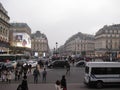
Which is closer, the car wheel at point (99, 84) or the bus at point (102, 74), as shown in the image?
the car wheel at point (99, 84)

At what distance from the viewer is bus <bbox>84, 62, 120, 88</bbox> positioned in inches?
1170

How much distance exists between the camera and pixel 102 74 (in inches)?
1184

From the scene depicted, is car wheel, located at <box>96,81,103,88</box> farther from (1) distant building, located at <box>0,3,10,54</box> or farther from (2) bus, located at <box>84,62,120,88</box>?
(1) distant building, located at <box>0,3,10,54</box>

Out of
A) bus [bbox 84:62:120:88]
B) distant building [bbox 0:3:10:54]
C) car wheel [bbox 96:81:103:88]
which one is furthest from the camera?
distant building [bbox 0:3:10:54]

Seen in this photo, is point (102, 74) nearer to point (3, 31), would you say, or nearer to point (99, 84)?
point (99, 84)

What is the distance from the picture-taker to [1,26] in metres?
93.5

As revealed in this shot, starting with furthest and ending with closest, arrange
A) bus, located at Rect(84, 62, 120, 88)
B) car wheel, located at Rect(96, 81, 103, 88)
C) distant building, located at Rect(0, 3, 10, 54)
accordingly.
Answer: distant building, located at Rect(0, 3, 10, 54) → bus, located at Rect(84, 62, 120, 88) → car wheel, located at Rect(96, 81, 103, 88)

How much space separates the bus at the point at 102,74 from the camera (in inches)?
1170

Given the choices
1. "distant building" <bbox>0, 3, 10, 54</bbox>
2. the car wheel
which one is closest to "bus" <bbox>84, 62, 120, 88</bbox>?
the car wheel

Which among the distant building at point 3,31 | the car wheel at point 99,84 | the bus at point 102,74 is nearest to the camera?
the car wheel at point 99,84

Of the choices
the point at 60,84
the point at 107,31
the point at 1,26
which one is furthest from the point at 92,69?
the point at 107,31

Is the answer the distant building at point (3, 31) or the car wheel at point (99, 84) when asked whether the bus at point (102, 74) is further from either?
the distant building at point (3, 31)

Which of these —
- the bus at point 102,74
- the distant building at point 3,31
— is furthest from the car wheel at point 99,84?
the distant building at point 3,31

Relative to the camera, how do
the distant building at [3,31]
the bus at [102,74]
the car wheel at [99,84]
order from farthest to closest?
the distant building at [3,31] < the bus at [102,74] < the car wheel at [99,84]
